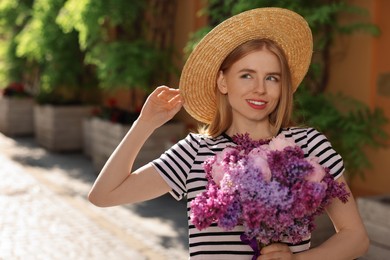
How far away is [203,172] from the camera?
261cm

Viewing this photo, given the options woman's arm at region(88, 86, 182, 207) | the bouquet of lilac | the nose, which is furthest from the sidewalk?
the bouquet of lilac

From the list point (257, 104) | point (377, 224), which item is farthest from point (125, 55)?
point (257, 104)

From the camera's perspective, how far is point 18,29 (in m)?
17.8

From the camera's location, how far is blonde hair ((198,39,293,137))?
104 inches

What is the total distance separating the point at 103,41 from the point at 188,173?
9293 millimetres

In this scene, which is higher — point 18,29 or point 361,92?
point 361,92

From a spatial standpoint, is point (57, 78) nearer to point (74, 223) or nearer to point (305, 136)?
point (74, 223)

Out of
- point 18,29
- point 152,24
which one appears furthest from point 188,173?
point 18,29

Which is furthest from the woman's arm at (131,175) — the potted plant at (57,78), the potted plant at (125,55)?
the potted plant at (57,78)

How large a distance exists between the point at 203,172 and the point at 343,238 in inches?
21.1

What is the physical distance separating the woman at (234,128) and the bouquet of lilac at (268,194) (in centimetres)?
19

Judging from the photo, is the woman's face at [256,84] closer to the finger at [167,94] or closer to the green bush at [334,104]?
the finger at [167,94]

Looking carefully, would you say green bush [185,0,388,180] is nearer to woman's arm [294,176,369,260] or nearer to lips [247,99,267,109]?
lips [247,99,267,109]

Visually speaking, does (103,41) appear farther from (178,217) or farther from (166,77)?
(178,217)
